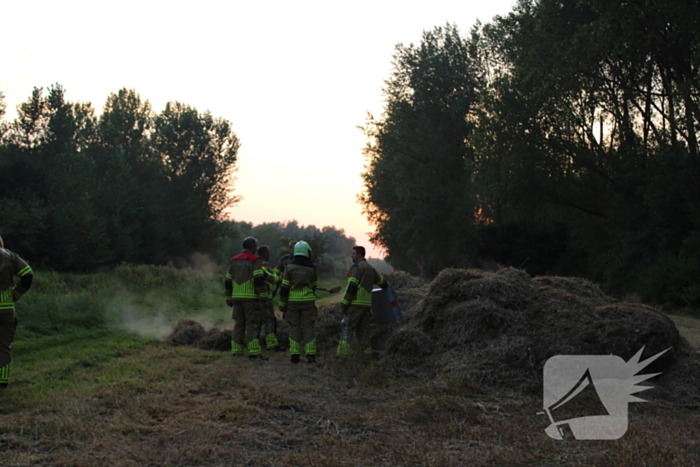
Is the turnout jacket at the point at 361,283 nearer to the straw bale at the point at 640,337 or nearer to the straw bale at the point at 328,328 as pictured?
the straw bale at the point at 328,328

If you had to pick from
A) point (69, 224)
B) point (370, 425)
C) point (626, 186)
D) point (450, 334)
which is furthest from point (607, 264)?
point (69, 224)

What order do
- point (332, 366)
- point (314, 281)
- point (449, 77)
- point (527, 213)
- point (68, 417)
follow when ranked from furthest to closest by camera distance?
1. point (449, 77)
2. point (527, 213)
3. point (314, 281)
4. point (332, 366)
5. point (68, 417)

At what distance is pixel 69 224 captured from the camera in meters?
33.2

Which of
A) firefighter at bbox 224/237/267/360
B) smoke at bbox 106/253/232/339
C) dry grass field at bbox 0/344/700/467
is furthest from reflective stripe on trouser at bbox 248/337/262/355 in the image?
smoke at bbox 106/253/232/339

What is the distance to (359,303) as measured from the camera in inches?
391

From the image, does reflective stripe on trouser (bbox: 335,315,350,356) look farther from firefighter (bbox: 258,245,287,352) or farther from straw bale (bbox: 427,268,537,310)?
firefighter (bbox: 258,245,287,352)

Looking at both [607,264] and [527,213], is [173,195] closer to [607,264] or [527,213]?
[527,213]

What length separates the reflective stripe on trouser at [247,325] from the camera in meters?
10.2

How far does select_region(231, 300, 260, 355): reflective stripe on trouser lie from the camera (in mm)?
10195

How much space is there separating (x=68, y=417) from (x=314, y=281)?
5137 mm

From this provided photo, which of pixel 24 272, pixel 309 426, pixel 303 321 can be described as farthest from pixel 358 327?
pixel 24 272

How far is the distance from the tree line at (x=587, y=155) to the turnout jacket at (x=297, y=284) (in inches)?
283

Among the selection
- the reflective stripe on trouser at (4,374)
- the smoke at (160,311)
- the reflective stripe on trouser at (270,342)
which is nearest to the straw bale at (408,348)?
the reflective stripe on trouser at (270,342)

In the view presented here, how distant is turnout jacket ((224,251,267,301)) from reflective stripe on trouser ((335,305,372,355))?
1643mm
